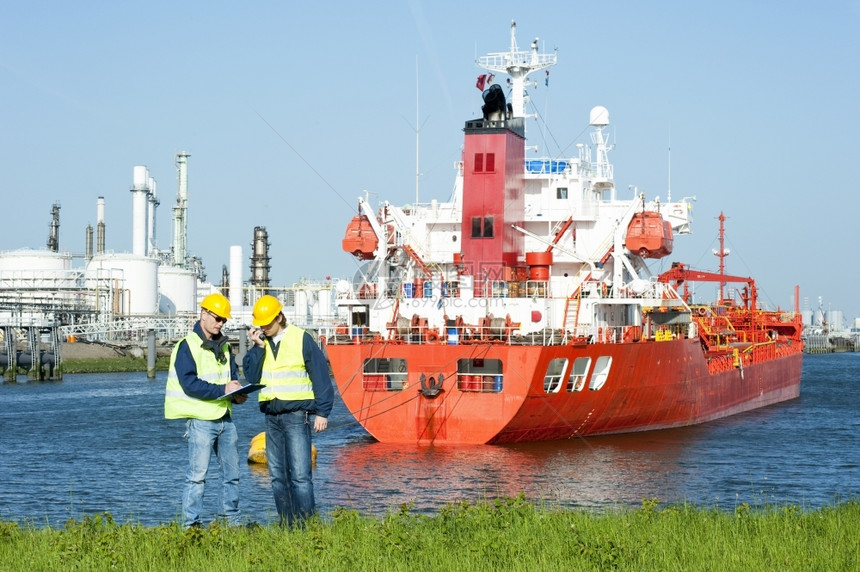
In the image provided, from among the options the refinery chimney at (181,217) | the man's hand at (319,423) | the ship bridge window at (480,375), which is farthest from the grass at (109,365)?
the man's hand at (319,423)

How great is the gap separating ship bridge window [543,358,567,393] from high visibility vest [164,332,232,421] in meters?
14.6

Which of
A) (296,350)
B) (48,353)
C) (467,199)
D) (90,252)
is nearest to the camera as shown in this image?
(296,350)

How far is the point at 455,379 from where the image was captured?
24.1 meters

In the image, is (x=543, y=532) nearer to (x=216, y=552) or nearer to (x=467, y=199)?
(x=216, y=552)

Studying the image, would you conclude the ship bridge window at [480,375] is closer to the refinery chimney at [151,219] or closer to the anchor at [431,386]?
the anchor at [431,386]

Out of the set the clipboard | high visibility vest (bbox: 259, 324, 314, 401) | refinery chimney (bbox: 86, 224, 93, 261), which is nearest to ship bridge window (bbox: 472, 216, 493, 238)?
high visibility vest (bbox: 259, 324, 314, 401)

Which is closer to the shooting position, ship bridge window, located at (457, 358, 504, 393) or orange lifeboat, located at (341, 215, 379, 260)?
ship bridge window, located at (457, 358, 504, 393)

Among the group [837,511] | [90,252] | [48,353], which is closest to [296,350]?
[837,511]

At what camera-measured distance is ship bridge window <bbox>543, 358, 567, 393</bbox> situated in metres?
24.5

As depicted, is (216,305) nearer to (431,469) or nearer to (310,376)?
(310,376)

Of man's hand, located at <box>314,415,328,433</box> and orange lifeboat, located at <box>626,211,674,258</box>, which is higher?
orange lifeboat, located at <box>626,211,674,258</box>

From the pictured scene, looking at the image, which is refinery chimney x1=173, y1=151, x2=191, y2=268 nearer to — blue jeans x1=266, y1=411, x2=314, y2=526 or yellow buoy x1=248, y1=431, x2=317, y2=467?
yellow buoy x1=248, y1=431, x2=317, y2=467

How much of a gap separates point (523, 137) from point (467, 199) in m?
A: 2.83

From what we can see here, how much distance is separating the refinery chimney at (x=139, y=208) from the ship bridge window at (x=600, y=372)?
199 feet
